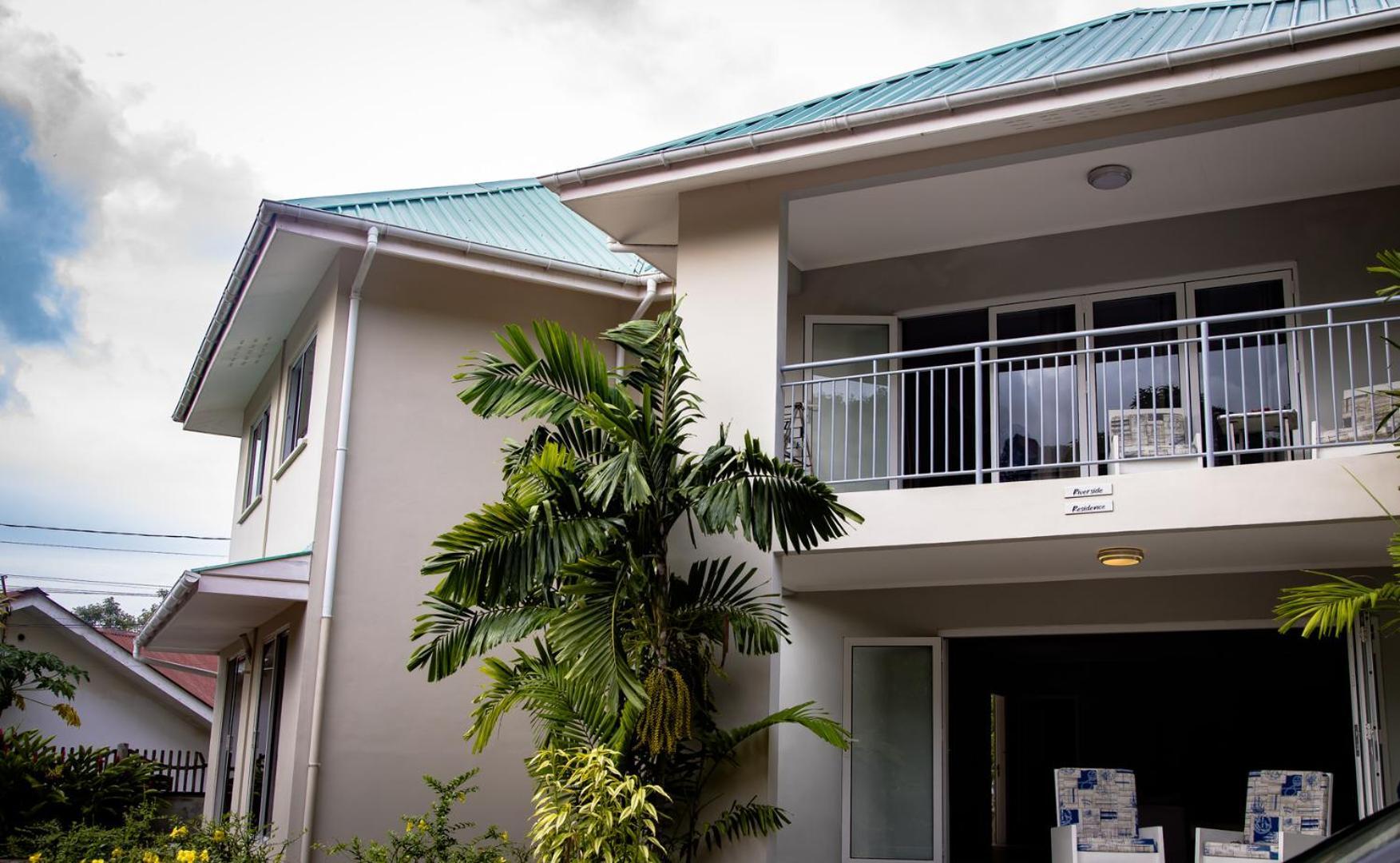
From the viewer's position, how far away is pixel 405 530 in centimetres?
1170

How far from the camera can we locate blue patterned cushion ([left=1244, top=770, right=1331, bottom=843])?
30.4ft

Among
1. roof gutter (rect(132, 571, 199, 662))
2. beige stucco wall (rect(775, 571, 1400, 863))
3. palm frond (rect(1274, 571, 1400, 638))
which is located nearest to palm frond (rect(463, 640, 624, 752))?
beige stucco wall (rect(775, 571, 1400, 863))

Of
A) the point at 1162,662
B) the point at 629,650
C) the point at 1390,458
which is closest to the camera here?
the point at 1390,458

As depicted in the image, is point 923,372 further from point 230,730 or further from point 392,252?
point 230,730

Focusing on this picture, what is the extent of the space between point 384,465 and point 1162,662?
35.6 ft

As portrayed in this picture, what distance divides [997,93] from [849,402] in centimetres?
367

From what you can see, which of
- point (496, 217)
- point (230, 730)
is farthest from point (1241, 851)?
point (230, 730)

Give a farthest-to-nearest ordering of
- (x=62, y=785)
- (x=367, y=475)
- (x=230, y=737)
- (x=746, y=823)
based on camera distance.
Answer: (x=230, y=737) < (x=62, y=785) < (x=367, y=475) < (x=746, y=823)

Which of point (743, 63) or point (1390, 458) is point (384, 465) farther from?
point (743, 63)

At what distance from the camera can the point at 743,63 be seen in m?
43.2

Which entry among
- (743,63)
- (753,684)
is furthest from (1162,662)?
(743,63)

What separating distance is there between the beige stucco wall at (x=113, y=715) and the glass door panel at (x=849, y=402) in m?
16.3

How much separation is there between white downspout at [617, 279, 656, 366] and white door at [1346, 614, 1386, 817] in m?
6.47

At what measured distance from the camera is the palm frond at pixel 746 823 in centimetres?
868
